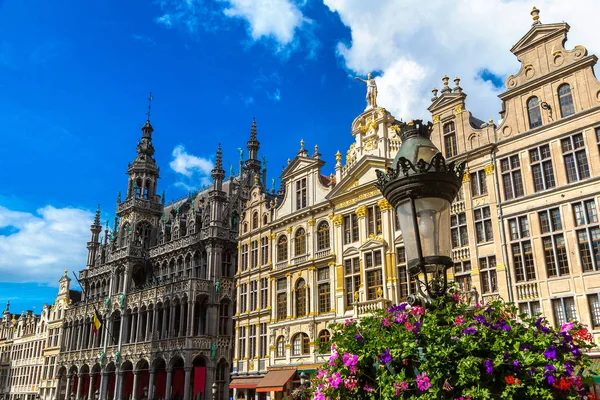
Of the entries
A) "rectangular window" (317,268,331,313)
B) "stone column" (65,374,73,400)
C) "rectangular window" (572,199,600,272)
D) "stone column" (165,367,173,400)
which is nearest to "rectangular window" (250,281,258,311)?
"rectangular window" (317,268,331,313)

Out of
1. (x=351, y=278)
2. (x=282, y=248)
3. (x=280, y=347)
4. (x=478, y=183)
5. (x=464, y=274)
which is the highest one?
(x=478, y=183)

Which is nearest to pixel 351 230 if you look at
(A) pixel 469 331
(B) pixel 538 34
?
(B) pixel 538 34

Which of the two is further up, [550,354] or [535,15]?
[535,15]

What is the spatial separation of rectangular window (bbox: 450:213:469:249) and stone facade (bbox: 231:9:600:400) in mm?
59

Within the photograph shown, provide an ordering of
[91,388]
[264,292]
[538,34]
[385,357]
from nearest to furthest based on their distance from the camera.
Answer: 1. [385,357]
2. [538,34]
3. [264,292]
4. [91,388]

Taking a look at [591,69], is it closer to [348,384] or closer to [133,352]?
[348,384]

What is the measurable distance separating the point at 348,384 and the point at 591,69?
23550mm

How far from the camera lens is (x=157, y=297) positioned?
49.7 m

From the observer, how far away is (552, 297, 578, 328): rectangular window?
23.3 meters

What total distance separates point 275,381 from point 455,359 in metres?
30.4

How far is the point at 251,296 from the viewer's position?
41.4m

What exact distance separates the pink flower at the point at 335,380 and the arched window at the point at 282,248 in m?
32.1

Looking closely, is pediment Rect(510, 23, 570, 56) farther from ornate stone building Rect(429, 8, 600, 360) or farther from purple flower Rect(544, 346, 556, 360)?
purple flower Rect(544, 346, 556, 360)

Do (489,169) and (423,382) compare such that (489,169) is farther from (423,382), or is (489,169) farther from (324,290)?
(423,382)
